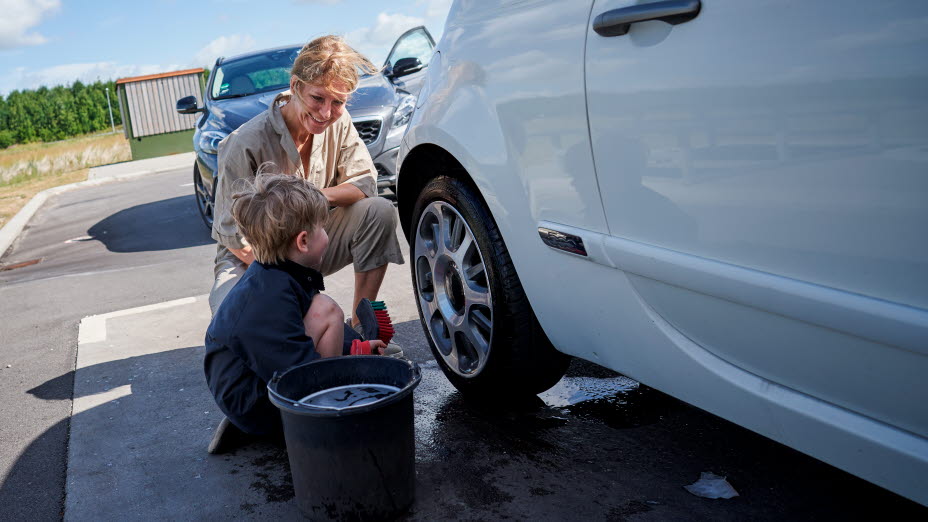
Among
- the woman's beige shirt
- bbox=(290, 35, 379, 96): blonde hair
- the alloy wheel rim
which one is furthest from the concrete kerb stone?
the alloy wheel rim

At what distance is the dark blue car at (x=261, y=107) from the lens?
6.98 metres

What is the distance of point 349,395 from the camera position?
2.29 m

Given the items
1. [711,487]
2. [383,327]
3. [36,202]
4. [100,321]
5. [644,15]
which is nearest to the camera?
[644,15]

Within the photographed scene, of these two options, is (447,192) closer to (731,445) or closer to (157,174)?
(731,445)

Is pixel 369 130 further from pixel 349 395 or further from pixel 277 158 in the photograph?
pixel 349 395

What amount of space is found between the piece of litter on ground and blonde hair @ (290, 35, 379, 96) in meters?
1.91

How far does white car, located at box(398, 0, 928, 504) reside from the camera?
4.32 feet

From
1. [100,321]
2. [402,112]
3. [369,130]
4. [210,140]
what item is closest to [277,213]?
[100,321]

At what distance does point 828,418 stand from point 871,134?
52 centimetres

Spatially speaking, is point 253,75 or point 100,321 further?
point 253,75

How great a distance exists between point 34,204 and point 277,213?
11860 millimetres

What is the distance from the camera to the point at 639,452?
2.50m

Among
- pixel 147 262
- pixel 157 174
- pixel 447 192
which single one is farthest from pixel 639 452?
pixel 157 174

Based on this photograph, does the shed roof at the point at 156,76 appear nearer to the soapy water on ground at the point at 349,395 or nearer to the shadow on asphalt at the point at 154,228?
the shadow on asphalt at the point at 154,228
